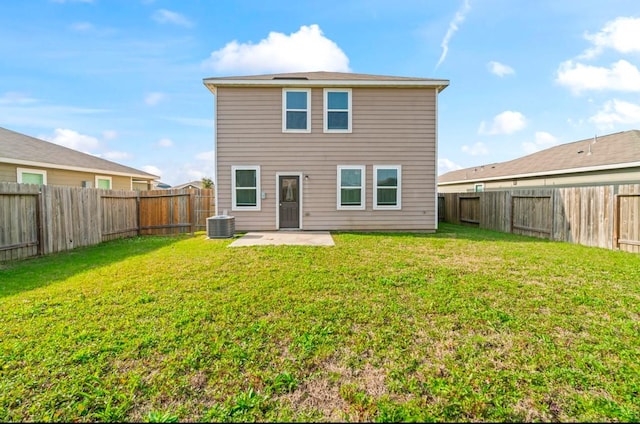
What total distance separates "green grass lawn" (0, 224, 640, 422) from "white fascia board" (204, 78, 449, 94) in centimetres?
684

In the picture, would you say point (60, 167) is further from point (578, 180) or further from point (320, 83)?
point (578, 180)

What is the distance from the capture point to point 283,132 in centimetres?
1020

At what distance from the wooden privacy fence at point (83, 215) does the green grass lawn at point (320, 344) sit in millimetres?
1965

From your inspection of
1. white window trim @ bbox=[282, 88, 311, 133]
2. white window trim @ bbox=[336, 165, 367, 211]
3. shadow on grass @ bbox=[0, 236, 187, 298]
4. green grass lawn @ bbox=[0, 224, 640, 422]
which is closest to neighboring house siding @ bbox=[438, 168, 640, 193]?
green grass lawn @ bbox=[0, 224, 640, 422]

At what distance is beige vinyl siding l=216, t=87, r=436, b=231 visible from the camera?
10148mm

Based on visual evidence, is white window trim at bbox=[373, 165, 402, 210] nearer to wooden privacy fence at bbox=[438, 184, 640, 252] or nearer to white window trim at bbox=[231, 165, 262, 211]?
white window trim at bbox=[231, 165, 262, 211]

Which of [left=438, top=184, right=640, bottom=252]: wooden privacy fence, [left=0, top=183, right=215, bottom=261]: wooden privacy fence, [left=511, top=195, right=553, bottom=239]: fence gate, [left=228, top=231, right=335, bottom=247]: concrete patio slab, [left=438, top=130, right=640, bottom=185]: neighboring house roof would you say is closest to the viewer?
[left=0, top=183, right=215, bottom=261]: wooden privacy fence

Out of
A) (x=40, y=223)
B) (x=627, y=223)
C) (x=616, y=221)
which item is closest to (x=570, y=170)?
(x=616, y=221)

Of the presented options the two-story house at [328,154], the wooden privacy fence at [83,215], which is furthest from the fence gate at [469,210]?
the wooden privacy fence at [83,215]

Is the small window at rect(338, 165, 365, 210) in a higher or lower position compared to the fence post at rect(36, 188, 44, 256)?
higher

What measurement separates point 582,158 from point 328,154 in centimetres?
1231

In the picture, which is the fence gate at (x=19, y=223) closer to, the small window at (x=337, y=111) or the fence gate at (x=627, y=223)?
the small window at (x=337, y=111)

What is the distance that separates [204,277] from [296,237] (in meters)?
4.35

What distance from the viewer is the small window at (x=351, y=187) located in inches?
407
